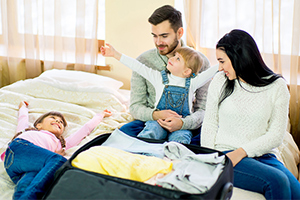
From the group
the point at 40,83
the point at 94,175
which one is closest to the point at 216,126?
the point at 94,175

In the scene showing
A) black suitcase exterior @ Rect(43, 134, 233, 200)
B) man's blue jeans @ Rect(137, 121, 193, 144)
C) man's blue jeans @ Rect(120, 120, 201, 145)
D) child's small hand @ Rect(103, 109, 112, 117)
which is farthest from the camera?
child's small hand @ Rect(103, 109, 112, 117)

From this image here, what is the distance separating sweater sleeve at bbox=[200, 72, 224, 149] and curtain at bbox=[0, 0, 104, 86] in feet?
5.45

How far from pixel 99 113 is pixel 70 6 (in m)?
1.35

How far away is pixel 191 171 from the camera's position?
97cm

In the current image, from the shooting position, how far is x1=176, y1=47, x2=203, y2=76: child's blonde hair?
6.06 feet

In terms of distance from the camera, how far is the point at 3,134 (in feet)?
6.10

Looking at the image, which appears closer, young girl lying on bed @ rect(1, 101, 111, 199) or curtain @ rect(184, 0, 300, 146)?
young girl lying on bed @ rect(1, 101, 111, 199)

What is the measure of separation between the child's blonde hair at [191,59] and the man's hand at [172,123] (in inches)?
11.9

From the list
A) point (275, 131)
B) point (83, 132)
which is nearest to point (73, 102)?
point (83, 132)

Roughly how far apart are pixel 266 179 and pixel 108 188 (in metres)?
0.70

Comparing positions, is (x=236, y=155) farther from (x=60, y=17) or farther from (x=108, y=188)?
(x=60, y=17)

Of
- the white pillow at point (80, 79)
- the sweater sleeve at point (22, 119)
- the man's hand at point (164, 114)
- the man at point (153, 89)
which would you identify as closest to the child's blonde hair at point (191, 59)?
the man at point (153, 89)

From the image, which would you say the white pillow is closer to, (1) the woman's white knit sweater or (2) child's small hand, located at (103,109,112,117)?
(2) child's small hand, located at (103,109,112,117)

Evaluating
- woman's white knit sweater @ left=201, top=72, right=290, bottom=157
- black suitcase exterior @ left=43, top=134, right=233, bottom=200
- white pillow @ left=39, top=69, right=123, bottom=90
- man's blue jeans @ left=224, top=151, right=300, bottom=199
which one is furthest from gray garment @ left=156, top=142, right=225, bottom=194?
white pillow @ left=39, top=69, right=123, bottom=90
